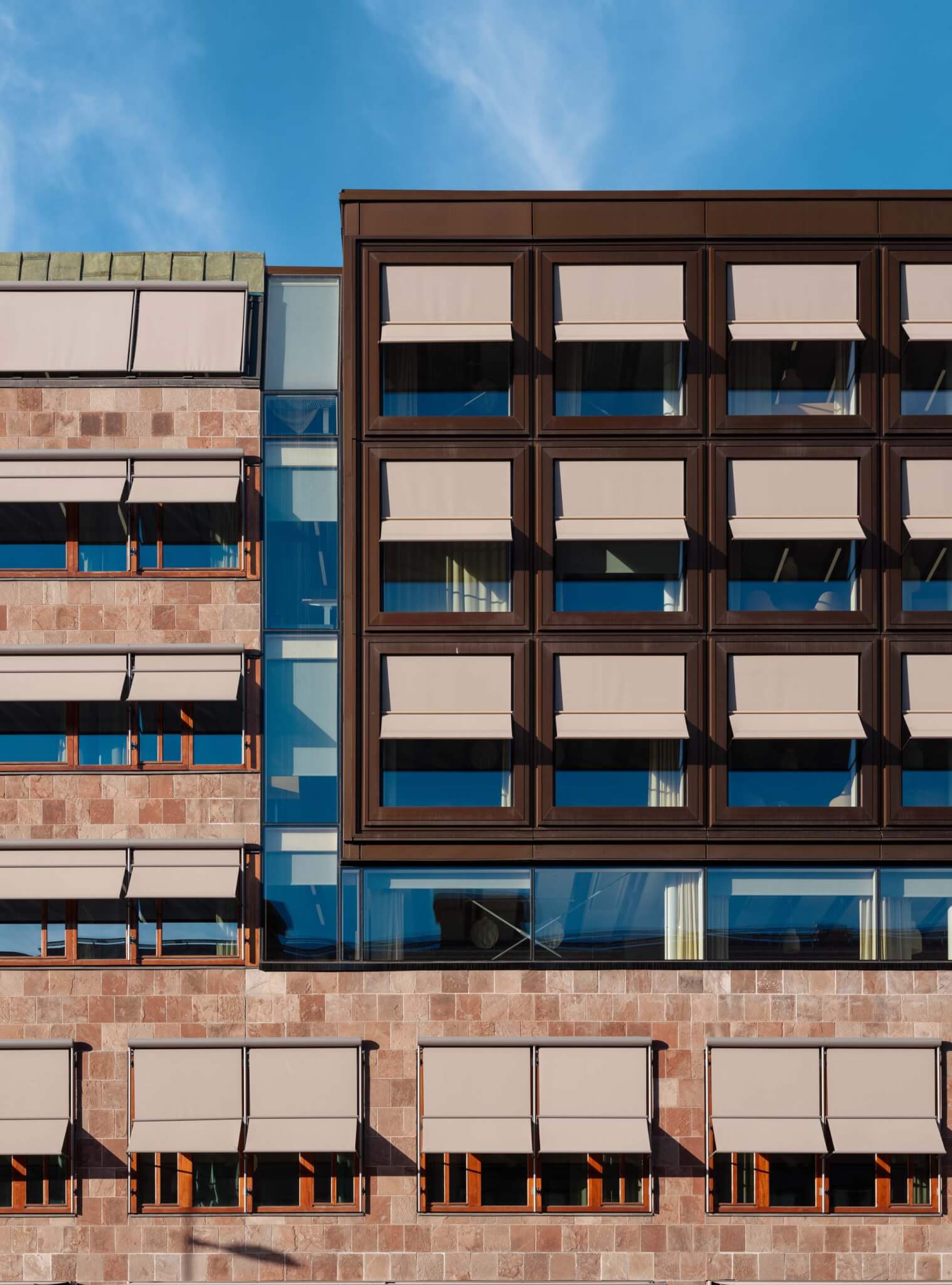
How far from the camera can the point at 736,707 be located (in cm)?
1606

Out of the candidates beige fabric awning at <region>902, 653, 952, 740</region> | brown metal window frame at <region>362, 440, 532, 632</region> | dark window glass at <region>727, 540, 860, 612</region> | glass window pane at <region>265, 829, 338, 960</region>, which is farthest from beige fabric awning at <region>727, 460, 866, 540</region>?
glass window pane at <region>265, 829, 338, 960</region>

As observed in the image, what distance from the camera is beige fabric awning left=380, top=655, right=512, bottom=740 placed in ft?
51.8

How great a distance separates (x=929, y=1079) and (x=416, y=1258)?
10615 mm

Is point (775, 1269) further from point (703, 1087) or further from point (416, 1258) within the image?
point (416, 1258)

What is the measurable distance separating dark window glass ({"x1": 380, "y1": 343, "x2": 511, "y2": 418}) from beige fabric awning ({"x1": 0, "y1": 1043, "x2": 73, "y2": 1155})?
47.6ft

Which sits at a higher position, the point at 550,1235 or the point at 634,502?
the point at 634,502

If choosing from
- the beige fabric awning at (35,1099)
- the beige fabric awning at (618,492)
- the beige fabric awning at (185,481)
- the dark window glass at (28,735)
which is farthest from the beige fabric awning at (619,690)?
the beige fabric awning at (35,1099)

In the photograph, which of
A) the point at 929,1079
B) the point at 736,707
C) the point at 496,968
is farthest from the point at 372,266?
the point at 929,1079

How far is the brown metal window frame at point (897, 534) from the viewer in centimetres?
1609

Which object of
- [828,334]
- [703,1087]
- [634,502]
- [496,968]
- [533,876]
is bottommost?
[703,1087]

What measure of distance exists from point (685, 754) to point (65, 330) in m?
15.5

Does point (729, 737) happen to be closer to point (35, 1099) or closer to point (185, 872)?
point (185, 872)

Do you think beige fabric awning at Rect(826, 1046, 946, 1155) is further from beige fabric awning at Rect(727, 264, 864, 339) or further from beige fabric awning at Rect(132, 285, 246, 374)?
beige fabric awning at Rect(132, 285, 246, 374)

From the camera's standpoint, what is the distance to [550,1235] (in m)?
15.9
